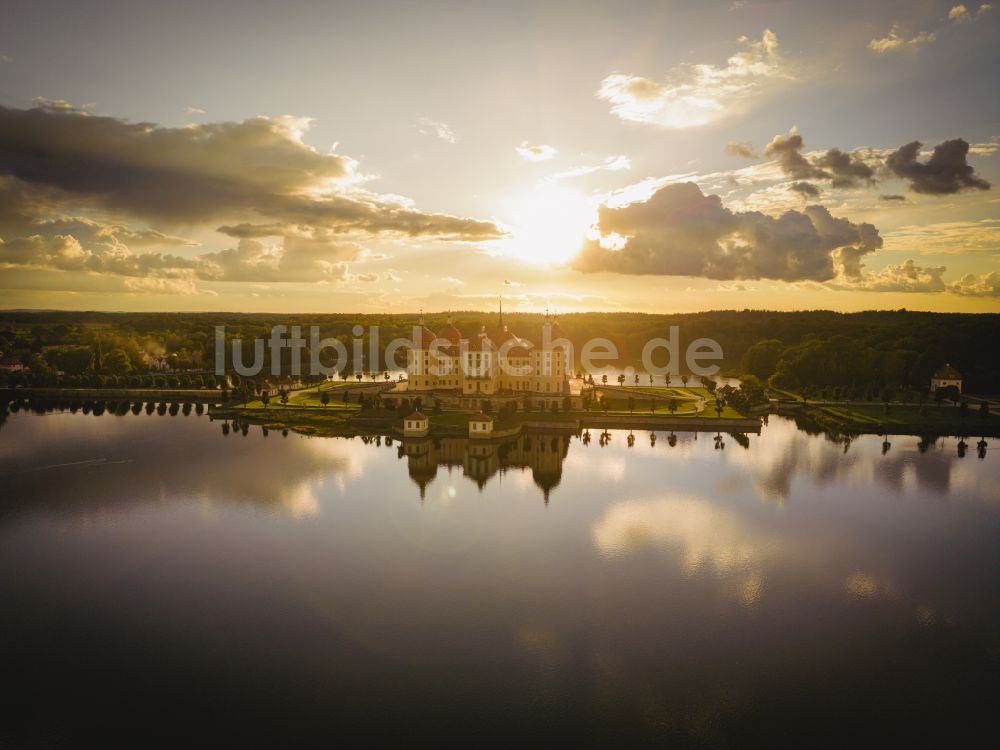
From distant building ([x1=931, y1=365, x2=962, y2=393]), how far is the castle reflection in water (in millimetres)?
37505

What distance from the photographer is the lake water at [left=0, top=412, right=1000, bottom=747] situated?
13164mm

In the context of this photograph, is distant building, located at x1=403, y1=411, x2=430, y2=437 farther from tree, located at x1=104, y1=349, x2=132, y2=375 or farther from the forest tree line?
tree, located at x1=104, y1=349, x2=132, y2=375

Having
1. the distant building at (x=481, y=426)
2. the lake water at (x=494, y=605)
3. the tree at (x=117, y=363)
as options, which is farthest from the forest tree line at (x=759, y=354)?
the lake water at (x=494, y=605)

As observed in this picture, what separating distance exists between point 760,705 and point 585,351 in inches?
3528

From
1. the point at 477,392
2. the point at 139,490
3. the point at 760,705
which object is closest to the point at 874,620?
the point at 760,705

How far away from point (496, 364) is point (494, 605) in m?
32.3

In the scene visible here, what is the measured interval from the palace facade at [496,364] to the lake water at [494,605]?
685 inches

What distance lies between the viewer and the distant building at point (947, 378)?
54719 mm

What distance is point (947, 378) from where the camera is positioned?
54875 mm

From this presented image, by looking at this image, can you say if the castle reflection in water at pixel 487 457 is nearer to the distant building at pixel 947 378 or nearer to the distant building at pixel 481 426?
the distant building at pixel 481 426

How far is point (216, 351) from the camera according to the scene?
77312 mm

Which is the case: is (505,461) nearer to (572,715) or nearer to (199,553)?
(199,553)

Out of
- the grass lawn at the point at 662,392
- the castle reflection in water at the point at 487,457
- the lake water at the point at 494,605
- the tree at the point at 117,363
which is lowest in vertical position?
the lake water at the point at 494,605

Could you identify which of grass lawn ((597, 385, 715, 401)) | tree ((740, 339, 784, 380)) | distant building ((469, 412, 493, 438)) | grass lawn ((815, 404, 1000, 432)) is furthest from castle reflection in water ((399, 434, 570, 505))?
tree ((740, 339, 784, 380))
